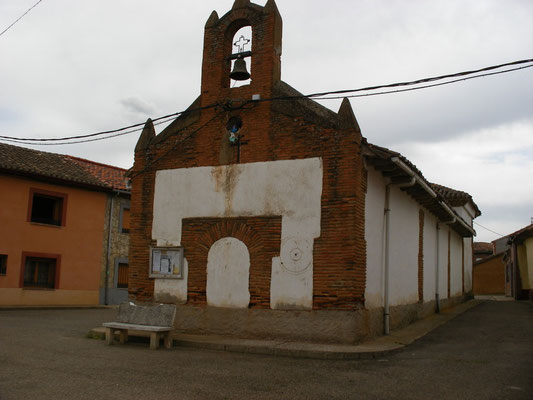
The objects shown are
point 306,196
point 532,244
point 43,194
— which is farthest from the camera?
point 532,244

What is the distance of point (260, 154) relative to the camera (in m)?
11.6

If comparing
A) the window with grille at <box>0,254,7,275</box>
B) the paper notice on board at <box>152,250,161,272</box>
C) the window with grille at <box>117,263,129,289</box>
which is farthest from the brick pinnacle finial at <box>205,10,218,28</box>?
the window with grille at <box>117,263,129,289</box>

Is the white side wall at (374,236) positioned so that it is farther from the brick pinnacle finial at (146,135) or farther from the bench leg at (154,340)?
the brick pinnacle finial at (146,135)

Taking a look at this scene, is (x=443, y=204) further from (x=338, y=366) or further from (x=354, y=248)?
(x=338, y=366)

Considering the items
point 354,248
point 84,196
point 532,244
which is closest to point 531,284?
point 532,244

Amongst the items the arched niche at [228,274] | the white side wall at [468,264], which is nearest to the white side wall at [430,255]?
the arched niche at [228,274]

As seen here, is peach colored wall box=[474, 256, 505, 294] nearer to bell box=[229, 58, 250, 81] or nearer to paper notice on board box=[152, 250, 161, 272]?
bell box=[229, 58, 250, 81]

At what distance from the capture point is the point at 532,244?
87.5ft

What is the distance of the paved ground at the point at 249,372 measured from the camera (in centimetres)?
636

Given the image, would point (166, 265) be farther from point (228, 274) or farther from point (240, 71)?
point (240, 71)

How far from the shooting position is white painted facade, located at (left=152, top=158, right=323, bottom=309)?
10.8 m

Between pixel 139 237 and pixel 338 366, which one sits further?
pixel 139 237

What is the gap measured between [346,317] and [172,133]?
235 inches

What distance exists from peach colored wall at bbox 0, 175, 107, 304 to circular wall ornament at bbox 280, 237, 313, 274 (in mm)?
15017
